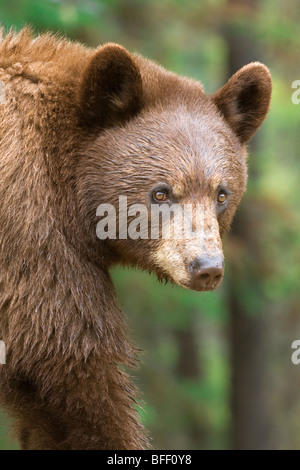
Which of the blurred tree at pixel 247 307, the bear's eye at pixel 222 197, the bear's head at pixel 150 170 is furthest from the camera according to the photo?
the blurred tree at pixel 247 307

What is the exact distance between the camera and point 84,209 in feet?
15.1

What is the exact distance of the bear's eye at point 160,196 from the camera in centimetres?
456

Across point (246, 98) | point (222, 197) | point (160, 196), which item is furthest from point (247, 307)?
point (160, 196)

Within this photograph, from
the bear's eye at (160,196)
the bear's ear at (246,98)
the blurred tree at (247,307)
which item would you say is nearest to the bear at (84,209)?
the bear's eye at (160,196)

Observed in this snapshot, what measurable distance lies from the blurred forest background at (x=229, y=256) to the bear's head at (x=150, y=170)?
2454 mm

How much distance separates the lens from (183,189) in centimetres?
451

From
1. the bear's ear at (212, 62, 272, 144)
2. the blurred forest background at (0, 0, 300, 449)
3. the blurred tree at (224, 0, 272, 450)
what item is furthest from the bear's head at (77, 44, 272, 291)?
the blurred tree at (224, 0, 272, 450)

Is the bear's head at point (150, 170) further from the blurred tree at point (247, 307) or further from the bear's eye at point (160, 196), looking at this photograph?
the blurred tree at point (247, 307)

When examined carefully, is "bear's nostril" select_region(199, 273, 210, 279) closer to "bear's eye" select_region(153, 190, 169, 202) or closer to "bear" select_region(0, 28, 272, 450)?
"bear" select_region(0, 28, 272, 450)

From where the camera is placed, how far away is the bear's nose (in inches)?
165

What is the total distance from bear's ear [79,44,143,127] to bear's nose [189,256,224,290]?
114cm

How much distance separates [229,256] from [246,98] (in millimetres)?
5271
